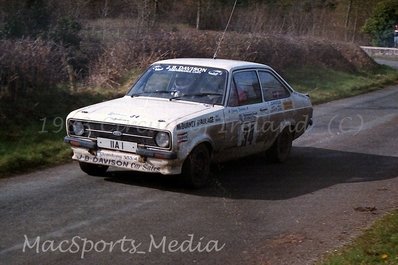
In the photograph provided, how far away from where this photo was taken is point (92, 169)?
8602 mm

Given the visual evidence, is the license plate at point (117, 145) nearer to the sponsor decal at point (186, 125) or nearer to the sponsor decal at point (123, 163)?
the sponsor decal at point (123, 163)

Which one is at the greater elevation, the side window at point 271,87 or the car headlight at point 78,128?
the side window at point 271,87

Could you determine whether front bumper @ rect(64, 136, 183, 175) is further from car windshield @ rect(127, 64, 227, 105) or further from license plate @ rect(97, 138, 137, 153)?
car windshield @ rect(127, 64, 227, 105)

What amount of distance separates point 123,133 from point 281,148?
3.20m

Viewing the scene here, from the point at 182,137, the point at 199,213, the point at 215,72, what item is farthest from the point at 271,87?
the point at 199,213

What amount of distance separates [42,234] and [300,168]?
4.82 metres

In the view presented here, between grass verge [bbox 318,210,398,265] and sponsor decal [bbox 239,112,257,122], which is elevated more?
sponsor decal [bbox 239,112,257,122]

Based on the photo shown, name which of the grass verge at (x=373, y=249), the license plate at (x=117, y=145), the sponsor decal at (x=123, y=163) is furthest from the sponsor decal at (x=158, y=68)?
the grass verge at (x=373, y=249)

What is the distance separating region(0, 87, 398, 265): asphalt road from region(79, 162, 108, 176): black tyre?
10cm

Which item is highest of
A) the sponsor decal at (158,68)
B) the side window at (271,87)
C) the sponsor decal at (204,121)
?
the sponsor decal at (158,68)

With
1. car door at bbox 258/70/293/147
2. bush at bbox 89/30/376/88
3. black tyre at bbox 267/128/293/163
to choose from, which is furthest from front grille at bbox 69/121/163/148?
bush at bbox 89/30/376/88

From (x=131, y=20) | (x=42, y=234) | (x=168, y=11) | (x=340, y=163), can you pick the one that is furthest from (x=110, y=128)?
(x=168, y=11)

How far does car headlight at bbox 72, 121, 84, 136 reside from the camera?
26.8ft

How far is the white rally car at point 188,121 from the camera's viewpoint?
7.73 meters
